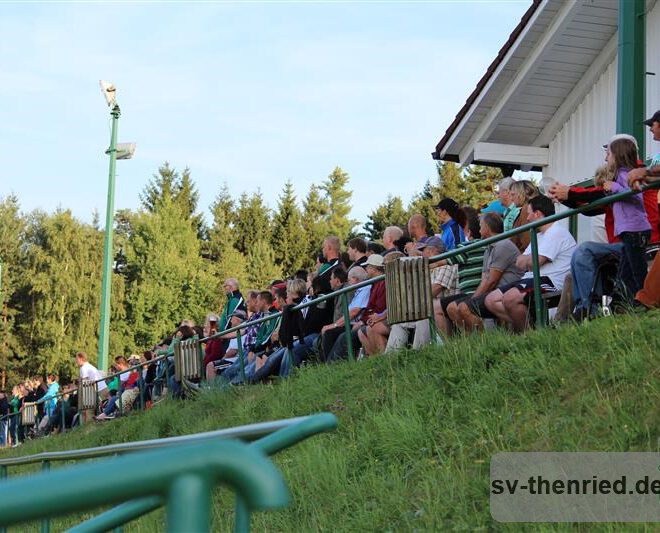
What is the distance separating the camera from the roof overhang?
14438 millimetres

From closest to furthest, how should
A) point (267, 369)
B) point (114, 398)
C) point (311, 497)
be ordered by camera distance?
point (311, 497), point (267, 369), point (114, 398)

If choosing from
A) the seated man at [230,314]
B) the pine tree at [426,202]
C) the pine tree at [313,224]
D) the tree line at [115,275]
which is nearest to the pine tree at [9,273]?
the tree line at [115,275]

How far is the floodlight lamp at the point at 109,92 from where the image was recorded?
79.8ft

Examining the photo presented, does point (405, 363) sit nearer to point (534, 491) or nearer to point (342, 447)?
point (342, 447)

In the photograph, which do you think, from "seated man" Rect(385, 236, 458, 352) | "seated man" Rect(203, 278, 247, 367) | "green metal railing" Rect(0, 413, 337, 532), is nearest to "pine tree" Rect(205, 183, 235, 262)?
"seated man" Rect(203, 278, 247, 367)

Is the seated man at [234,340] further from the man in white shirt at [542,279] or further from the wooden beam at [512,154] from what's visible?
the man in white shirt at [542,279]

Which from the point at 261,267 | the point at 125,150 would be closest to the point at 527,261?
the point at 125,150

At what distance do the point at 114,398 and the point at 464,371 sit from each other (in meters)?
13.2

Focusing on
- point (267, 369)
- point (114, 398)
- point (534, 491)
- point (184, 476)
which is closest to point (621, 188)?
point (534, 491)

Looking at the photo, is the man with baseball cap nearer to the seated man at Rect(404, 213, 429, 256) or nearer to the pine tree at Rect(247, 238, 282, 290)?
the seated man at Rect(404, 213, 429, 256)

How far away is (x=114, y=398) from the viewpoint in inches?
785

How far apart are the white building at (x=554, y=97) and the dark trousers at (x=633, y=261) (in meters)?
5.47

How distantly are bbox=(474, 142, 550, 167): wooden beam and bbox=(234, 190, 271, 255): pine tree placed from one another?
56788 mm

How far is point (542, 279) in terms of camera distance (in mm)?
8703
